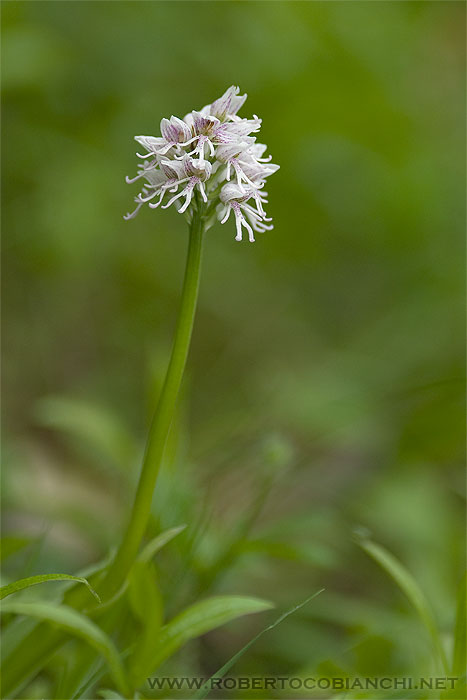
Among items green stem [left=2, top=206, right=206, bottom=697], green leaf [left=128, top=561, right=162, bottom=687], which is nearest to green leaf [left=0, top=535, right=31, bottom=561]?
green stem [left=2, top=206, right=206, bottom=697]

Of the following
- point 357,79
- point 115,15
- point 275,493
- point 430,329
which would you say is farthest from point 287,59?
point 275,493

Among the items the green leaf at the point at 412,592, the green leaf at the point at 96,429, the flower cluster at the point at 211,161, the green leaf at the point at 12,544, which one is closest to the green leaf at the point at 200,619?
the green leaf at the point at 412,592

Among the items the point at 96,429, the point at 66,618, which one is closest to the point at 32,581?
the point at 66,618

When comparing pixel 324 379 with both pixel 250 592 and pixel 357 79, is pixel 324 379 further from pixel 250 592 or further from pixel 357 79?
pixel 357 79

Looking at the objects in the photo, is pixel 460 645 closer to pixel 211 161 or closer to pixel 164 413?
pixel 164 413

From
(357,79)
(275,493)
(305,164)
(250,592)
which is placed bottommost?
(250,592)
